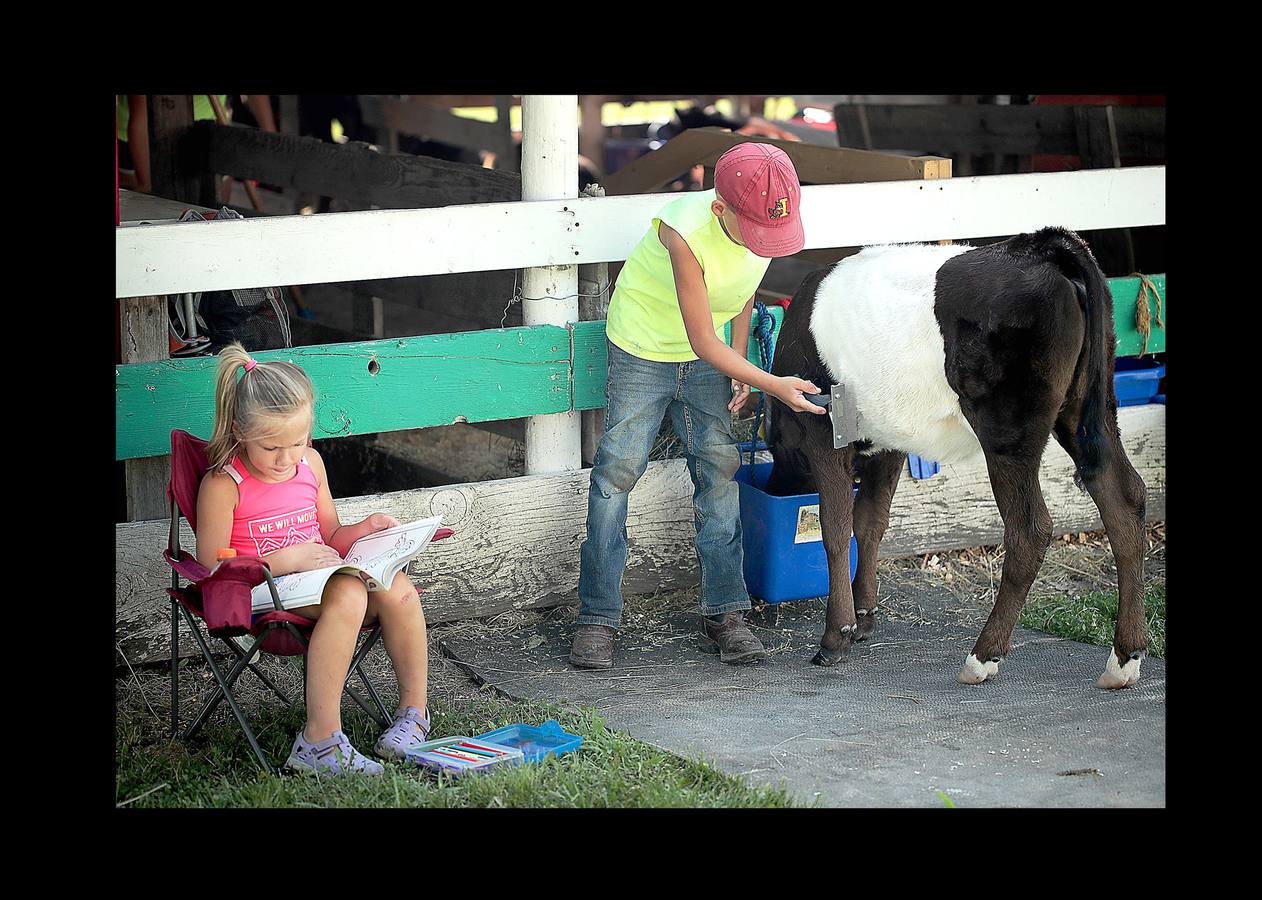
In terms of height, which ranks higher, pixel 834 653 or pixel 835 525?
pixel 835 525

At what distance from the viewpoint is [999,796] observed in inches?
134

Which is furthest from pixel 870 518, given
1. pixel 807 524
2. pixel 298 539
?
pixel 298 539

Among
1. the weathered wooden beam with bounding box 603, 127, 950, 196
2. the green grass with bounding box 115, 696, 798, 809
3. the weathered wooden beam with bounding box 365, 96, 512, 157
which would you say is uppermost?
the weathered wooden beam with bounding box 365, 96, 512, 157

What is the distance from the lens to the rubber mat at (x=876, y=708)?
3.49 metres

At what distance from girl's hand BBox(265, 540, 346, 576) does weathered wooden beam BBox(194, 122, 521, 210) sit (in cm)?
280

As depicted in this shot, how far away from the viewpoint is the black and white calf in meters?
3.81

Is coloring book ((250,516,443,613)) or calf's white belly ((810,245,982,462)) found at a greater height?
calf's white belly ((810,245,982,462))

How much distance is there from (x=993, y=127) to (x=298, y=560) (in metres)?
5.71

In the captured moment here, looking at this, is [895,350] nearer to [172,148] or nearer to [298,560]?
[298,560]

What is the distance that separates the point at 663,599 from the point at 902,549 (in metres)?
1.02

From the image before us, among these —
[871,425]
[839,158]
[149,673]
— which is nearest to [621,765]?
[871,425]

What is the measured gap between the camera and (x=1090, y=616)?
477 cm

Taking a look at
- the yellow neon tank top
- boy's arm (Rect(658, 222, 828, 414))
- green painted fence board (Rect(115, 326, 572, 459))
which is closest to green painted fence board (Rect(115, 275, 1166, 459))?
green painted fence board (Rect(115, 326, 572, 459))

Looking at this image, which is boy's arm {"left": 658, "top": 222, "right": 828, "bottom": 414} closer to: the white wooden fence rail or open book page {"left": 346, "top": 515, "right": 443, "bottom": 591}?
the white wooden fence rail
